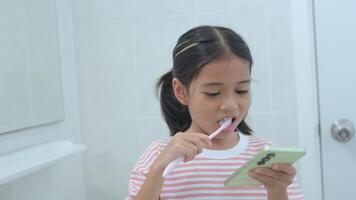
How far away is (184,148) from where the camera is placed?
2.23 feet

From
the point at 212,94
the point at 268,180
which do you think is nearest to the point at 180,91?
the point at 212,94

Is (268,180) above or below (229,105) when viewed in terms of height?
below

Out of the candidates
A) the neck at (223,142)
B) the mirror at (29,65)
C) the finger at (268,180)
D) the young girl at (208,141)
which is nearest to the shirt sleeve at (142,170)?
the young girl at (208,141)

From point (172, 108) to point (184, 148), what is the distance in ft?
0.82

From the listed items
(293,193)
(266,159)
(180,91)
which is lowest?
(293,193)

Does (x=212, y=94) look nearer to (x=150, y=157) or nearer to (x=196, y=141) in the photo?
(x=196, y=141)

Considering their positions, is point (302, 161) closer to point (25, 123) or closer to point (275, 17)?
point (275, 17)

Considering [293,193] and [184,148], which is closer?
[184,148]

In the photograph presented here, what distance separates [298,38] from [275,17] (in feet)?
0.28

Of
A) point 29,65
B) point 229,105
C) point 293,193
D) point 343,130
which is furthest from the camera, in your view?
point 343,130

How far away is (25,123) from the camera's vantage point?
1.08 m

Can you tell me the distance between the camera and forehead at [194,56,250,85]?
736mm

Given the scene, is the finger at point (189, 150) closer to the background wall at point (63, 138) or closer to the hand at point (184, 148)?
the hand at point (184, 148)

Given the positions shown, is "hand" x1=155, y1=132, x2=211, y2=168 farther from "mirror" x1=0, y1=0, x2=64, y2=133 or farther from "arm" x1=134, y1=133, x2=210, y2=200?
"mirror" x1=0, y1=0, x2=64, y2=133
